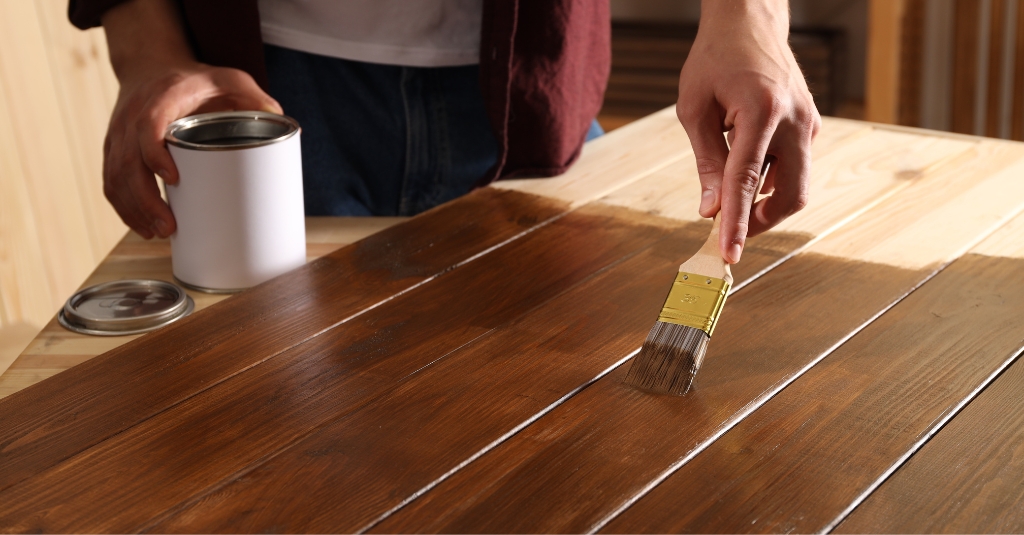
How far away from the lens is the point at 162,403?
746 millimetres

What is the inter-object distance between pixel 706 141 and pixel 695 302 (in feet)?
0.66

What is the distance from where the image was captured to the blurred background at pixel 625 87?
1.74 metres

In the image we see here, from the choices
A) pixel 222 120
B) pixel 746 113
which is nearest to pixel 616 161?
pixel 746 113

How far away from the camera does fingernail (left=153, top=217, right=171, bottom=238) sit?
0.97 metres

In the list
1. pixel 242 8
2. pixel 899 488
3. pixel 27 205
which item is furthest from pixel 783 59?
pixel 27 205

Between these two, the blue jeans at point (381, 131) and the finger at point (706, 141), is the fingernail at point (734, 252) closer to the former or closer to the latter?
the finger at point (706, 141)

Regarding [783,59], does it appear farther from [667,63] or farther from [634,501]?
[667,63]

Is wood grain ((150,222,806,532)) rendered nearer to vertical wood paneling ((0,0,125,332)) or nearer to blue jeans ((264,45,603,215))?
blue jeans ((264,45,603,215))

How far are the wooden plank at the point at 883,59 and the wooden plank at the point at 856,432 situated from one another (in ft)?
6.13

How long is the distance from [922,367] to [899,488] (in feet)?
0.57

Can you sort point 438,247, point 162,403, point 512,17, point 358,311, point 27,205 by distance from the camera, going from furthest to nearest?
1. point 27,205
2. point 512,17
3. point 438,247
4. point 358,311
5. point 162,403

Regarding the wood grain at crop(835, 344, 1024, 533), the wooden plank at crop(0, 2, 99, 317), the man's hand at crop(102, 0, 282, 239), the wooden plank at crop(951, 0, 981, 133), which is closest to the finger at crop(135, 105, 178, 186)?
the man's hand at crop(102, 0, 282, 239)

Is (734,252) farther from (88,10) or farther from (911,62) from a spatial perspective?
(911,62)

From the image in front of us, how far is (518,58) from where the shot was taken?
3.87 ft
